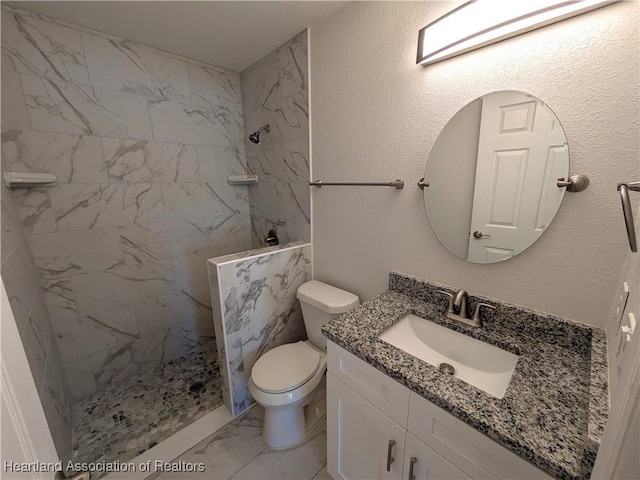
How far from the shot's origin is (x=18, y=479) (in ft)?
1.31

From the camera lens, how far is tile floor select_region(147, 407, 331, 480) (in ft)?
4.38

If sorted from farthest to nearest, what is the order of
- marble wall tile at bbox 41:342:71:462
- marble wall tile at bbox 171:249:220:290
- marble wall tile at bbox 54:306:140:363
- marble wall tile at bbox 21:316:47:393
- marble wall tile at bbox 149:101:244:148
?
marble wall tile at bbox 171:249:220:290 < marble wall tile at bbox 149:101:244:148 < marble wall tile at bbox 54:306:140:363 < marble wall tile at bbox 41:342:71:462 < marble wall tile at bbox 21:316:47:393

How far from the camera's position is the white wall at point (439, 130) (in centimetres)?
79

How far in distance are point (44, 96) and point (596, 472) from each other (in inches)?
98.3

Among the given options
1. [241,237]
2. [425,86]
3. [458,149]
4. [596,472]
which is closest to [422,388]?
[596,472]

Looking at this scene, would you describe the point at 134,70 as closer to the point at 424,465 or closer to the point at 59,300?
the point at 59,300

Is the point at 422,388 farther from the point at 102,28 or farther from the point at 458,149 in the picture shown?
the point at 102,28

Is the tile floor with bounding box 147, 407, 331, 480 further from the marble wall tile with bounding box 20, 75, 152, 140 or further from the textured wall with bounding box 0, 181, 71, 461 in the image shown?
the marble wall tile with bounding box 20, 75, 152, 140

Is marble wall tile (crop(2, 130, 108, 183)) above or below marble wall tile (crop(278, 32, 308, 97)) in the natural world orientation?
below

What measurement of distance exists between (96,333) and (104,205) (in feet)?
2.84

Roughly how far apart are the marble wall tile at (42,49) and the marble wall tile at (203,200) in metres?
0.76

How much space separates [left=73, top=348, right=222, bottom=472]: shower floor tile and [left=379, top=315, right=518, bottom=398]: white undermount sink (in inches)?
55.0

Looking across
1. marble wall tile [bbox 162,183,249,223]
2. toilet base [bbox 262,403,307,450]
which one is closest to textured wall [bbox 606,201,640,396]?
toilet base [bbox 262,403,307,450]

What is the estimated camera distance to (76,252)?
163cm
